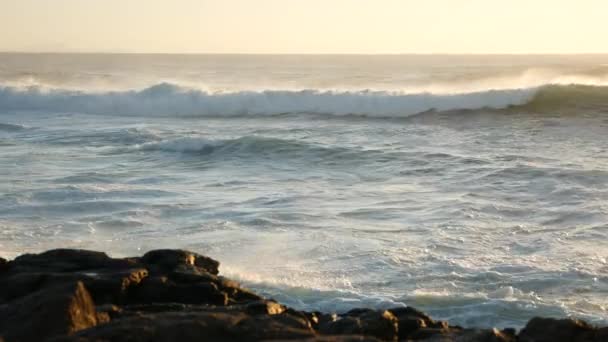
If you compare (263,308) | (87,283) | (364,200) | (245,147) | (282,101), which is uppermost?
(282,101)

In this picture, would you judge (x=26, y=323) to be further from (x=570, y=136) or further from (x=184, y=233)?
(x=570, y=136)

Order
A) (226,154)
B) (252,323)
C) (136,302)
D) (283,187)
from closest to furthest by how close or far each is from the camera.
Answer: (252,323), (136,302), (283,187), (226,154)

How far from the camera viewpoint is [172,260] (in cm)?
691

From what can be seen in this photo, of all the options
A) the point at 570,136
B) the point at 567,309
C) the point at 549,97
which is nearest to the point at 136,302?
the point at 567,309

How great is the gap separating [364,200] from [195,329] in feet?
29.8

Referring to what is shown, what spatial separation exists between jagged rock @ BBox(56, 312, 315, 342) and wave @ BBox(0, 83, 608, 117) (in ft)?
77.7

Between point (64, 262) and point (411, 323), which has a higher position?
point (64, 262)

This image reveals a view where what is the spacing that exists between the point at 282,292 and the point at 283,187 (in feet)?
23.3

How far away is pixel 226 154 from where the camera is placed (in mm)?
20562

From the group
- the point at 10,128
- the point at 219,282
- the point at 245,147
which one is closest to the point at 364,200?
the point at 219,282

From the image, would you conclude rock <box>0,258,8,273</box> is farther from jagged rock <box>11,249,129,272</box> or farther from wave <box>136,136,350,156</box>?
wave <box>136,136,350,156</box>

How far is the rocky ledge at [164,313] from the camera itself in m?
4.81

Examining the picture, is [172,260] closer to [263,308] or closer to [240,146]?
[263,308]

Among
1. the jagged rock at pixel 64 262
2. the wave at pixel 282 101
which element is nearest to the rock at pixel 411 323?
the jagged rock at pixel 64 262
